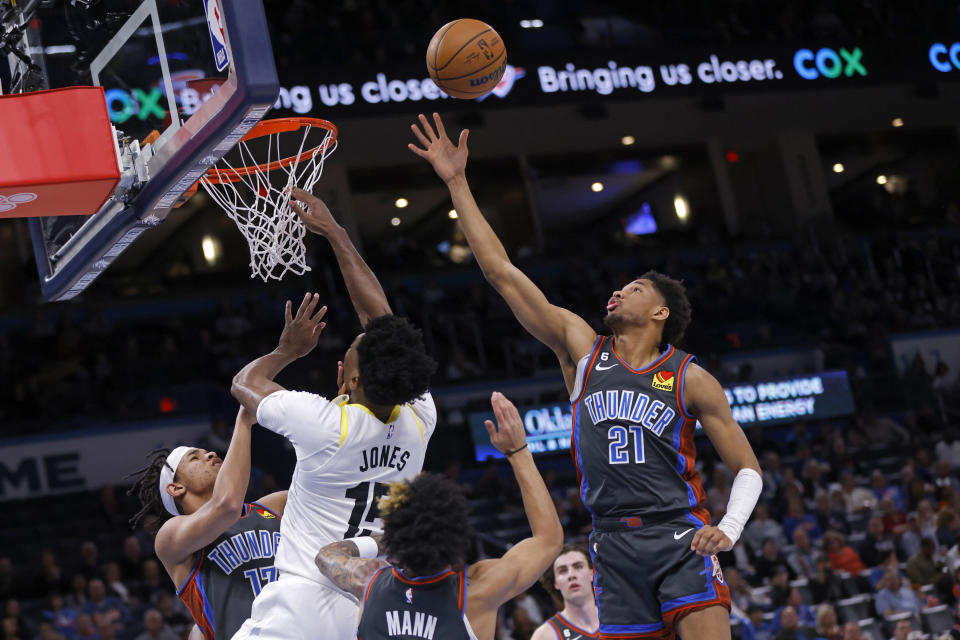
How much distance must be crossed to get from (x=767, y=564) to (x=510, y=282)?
8.25 m

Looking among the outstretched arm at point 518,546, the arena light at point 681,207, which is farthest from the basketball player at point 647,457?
the arena light at point 681,207

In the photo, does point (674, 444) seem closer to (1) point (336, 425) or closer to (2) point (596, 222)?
(1) point (336, 425)

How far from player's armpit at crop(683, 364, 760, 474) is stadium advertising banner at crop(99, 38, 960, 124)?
37.9 ft

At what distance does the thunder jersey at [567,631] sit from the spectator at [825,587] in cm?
642

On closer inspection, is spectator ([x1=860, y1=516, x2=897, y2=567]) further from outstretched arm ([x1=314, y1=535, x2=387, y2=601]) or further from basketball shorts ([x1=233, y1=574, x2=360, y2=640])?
outstretched arm ([x1=314, y1=535, x2=387, y2=601])

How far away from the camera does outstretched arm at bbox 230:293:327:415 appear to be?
4250 mm

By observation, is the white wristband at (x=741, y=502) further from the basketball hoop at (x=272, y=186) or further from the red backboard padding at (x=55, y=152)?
the red backboard padding at (x=55, y=152)

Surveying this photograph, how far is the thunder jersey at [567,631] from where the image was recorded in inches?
222

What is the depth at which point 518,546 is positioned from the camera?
373 centimetres

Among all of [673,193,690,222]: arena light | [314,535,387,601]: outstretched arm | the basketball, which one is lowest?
[314,535,387,601]: outstretched arm

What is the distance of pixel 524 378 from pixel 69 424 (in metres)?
6.30

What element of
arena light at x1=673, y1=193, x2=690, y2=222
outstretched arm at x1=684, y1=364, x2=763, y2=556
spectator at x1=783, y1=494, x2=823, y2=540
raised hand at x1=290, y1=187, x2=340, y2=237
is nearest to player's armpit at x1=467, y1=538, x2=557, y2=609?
outstretched arm at x1=684, y1=364, x2=763, y2=556

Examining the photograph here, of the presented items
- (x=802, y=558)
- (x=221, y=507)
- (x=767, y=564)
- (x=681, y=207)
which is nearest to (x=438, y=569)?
(x=221, y=507)

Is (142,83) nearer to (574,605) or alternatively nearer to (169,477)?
(169,477)
